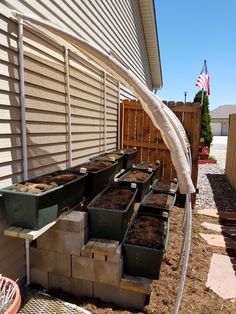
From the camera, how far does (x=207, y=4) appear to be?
11172mm

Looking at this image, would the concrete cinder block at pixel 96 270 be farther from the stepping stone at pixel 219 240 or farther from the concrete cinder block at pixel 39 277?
the stepping stone at pixel 219 240

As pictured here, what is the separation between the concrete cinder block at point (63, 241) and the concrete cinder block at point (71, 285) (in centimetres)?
30

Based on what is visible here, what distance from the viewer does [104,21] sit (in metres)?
4.94

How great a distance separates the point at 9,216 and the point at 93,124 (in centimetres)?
263

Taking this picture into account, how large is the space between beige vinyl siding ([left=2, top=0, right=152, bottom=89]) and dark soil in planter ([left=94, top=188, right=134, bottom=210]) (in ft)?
6.23

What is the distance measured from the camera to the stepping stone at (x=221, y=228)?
4.34m

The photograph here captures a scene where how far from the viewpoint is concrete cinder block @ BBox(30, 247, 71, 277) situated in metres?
2.51

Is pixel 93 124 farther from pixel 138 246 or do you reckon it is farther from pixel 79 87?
pixel 138 246

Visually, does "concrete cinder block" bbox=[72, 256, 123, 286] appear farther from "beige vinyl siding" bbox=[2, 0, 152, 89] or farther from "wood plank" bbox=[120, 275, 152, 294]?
"beige vinyl siding" bbox=[2, 0, 152, 89]

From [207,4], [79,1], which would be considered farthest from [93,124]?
[207,4]

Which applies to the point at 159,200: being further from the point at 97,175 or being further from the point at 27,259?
the point at 27,259

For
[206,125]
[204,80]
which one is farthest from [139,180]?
[206,125]

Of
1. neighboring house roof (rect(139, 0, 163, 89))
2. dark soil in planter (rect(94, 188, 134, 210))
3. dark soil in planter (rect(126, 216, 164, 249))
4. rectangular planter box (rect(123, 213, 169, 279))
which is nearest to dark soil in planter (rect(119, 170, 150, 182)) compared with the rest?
dark soil in planter (rect(94, 188, 134, 210))

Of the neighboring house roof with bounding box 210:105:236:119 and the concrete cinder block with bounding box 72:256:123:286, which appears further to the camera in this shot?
the neighboring house roof with bounding box 210:105:236:119
